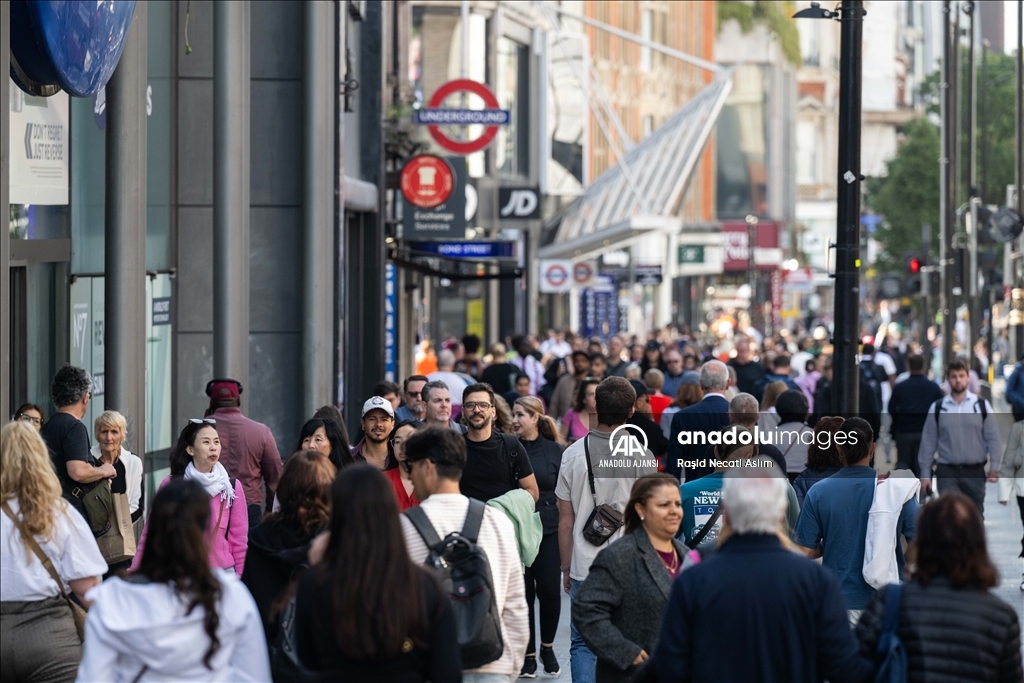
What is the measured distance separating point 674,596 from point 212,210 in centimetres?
1195

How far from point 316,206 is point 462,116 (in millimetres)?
9452

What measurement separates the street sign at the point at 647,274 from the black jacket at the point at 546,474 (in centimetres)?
3902

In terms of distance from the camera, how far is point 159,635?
476 cm

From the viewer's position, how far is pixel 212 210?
16.5m

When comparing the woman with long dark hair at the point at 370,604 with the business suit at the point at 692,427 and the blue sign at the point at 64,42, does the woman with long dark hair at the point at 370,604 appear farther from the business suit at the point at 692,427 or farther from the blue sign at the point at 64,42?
the business suit at the point at 692,427

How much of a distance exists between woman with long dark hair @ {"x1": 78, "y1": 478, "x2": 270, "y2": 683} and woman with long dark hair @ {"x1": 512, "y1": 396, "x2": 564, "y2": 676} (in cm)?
532

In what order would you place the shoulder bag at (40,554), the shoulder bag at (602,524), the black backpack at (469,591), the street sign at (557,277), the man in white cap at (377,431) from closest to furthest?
1. the black backpack at (469,591)
2. the shoulder bag at (40,554)
3. the shoulder bag at (602,524)
4. the man in white cap at (377,431)
5. the street sign at (557,277)

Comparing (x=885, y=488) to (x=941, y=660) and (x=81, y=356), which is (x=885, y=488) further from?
(x=81, y=356)

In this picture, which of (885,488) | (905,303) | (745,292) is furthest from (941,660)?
(745,292)

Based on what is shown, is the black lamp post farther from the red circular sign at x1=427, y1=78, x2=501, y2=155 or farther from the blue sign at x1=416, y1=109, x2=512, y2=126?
the red circular sign at x1=427, y1=78, x2=501, y2=155

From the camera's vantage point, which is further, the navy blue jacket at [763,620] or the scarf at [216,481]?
the scarf at [216,481]

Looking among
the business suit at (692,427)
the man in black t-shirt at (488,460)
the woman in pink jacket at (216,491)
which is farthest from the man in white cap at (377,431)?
the business suit at (692,427)

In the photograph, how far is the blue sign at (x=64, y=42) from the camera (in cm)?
984

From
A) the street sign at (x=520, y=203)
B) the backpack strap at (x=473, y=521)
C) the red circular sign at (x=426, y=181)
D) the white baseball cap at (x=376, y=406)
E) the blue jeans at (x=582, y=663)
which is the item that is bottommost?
the blue jeans at (x=582, y=663)
